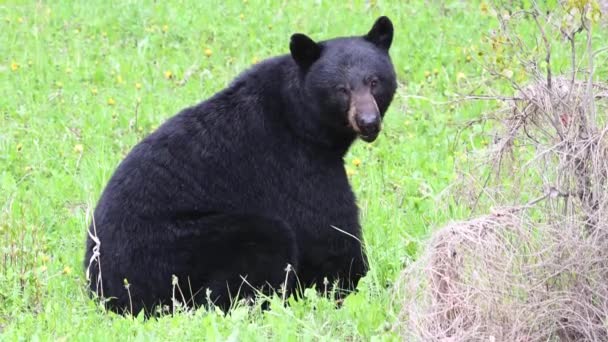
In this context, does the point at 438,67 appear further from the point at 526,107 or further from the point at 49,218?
the point at 526,107

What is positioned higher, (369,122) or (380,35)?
(380,35)

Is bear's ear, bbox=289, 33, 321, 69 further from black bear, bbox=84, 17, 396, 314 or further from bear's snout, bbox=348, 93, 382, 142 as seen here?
bear's snout, bbox=348, 93, 382, 142

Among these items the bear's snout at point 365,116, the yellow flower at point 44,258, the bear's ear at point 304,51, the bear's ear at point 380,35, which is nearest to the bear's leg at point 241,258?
the bear's snout at point 365,116

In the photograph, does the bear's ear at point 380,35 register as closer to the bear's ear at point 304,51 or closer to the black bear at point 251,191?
the black bear at point 251,191

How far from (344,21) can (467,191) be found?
6.70 m

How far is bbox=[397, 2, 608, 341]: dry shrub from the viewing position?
4574mm

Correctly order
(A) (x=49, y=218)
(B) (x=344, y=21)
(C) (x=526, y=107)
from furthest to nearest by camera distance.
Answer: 1. (B) (x=344, y=21)
2. (A) (x=49, y=218)
3. (C) (x=526, y=107)

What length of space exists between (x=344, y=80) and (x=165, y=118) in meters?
3.72

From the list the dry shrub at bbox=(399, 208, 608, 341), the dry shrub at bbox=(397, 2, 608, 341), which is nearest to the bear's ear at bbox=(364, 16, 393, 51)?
the dry shrub at bbox=(397, 2, 608, 341)

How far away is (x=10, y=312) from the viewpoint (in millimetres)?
5883

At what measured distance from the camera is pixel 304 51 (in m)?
Result: 6.23

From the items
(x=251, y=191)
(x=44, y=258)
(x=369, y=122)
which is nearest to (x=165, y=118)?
(x=44, y=258)

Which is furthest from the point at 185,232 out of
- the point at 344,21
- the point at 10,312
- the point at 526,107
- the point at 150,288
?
the point at 344,21

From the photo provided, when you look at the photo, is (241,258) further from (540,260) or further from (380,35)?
(540,260)
